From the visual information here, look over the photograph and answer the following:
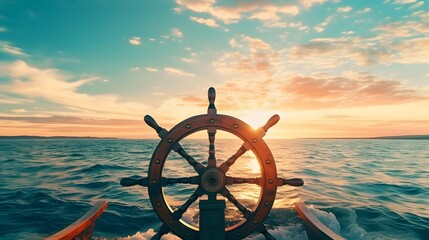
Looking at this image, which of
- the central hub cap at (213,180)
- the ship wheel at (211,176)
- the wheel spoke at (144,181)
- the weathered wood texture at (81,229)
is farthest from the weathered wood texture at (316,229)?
the weathered wood texture at (81,229)

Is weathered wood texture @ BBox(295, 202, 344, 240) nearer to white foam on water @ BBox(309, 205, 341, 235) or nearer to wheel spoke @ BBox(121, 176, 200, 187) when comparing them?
wheel spoke @ BBox(121, 176, 200, 187)

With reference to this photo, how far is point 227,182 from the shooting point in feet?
9.18

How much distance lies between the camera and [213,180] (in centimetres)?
276

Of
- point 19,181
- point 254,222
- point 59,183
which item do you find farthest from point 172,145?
point 19,181

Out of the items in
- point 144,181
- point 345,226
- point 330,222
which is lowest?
point 345,226

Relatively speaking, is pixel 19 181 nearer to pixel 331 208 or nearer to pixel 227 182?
pixel 331 208

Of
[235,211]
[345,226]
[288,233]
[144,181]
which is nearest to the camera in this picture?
[144,181]

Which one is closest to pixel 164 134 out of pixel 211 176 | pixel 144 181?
pixel 144 181

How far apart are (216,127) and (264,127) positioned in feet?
1.43

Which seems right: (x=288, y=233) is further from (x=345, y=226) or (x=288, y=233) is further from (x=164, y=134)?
(x=164, y=134)

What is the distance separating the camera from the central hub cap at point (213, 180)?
2.75m

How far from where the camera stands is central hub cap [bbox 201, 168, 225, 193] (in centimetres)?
275

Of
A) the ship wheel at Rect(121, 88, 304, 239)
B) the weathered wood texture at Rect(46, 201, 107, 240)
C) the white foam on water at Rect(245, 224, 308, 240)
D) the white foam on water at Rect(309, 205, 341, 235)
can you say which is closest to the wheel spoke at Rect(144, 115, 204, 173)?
the ship wheel at Rect(121, 88, 304, 239)

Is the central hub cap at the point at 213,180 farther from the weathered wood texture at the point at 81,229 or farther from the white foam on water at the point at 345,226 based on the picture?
the white foam on water at the point at 345,226
